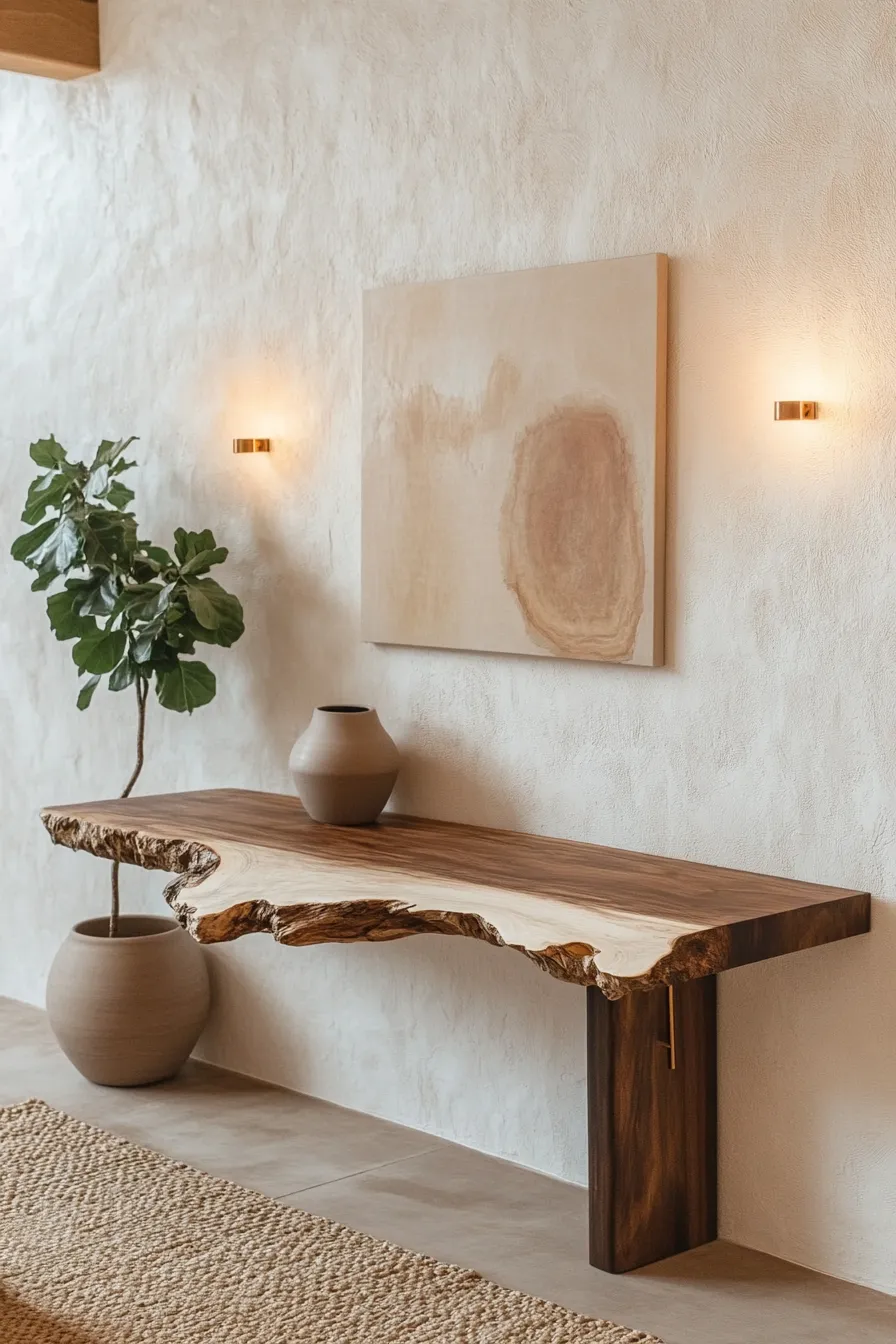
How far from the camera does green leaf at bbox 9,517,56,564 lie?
182 inches

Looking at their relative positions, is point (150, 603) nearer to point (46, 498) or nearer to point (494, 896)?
point (46, 498)

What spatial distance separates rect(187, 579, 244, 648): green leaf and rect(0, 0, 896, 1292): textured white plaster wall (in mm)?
187

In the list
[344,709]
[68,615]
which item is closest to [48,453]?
[68,615]

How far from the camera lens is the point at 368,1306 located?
320 centimetres

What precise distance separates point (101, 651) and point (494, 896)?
170cm

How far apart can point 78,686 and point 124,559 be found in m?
0.87

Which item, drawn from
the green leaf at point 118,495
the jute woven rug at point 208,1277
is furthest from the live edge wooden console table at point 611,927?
the green leaf at point 118,495

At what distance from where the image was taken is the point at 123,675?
4.51 m

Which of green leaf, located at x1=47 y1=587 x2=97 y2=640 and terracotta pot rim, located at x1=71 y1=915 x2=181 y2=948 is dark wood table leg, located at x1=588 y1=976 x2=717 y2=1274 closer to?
terracotta pot rim, located at x1=71 y1=915 x2=181 y2=948

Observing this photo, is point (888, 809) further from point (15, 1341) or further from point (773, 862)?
point (15, 1341)

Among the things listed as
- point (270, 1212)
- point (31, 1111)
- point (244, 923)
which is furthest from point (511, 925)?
point (31, 1111)

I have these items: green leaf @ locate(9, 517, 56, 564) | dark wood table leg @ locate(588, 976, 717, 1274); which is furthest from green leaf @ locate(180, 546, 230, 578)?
dark wood table leg @ locate(588, 976, 717, 1274)

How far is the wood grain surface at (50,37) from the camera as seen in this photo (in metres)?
4.83

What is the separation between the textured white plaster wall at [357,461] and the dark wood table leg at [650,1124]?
0.08 meters
